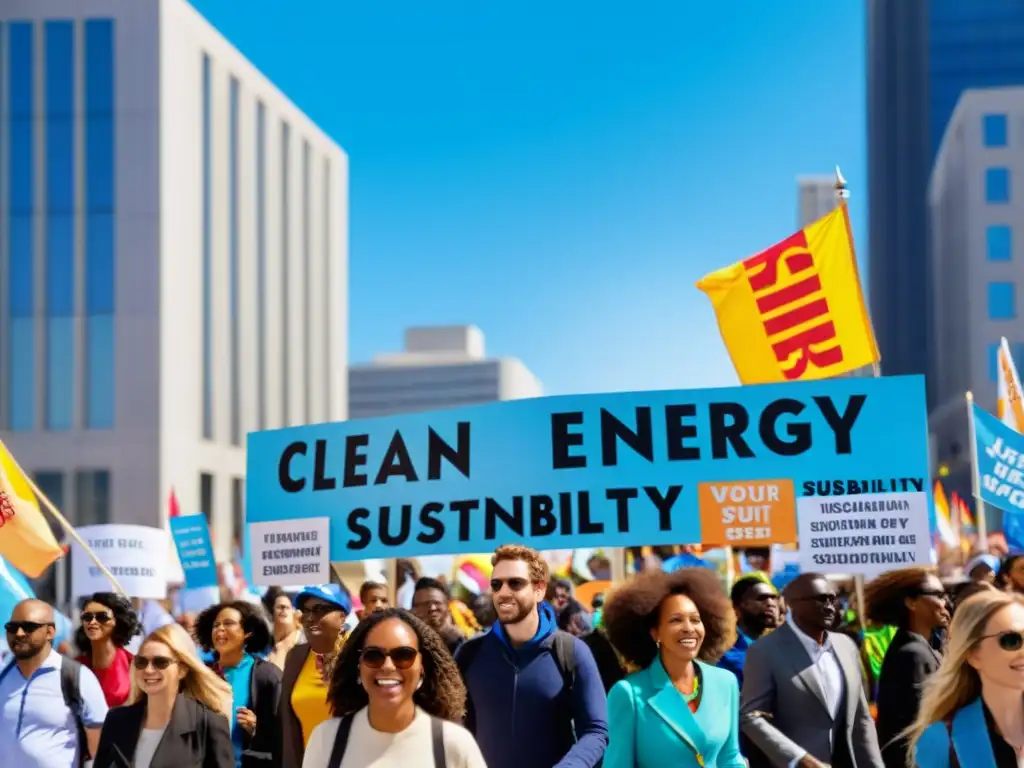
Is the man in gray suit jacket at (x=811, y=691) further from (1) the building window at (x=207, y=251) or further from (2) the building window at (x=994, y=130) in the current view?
(2) the building window at (x=994, y=130)

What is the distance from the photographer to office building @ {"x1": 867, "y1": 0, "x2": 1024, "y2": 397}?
11212 centimetres

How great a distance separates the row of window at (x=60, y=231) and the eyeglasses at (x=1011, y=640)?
146 feet

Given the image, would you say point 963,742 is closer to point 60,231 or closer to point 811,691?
point 811,691

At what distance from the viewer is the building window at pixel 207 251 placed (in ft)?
164

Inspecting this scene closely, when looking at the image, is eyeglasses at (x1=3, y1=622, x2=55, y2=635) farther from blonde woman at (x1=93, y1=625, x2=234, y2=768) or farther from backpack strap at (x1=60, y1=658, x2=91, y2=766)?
blonde woman at (x1=93, y1=625, x2=234, y2=768)

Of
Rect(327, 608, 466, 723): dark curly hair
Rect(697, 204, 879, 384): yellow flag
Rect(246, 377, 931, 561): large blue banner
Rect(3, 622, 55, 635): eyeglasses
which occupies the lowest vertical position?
Rect(327, 608, 466, 723): dark curly hair

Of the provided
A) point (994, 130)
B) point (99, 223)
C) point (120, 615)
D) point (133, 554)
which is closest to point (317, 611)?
point (120, 615)

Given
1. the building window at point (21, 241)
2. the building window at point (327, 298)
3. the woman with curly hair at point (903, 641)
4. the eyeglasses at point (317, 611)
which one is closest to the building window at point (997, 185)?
the building window at point (327, 298)

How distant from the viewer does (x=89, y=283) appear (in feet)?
153

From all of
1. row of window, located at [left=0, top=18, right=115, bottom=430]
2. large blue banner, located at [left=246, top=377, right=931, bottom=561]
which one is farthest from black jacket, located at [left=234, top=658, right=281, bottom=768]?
row of window, located at [left=0, top=18, right=115, bottom=430]

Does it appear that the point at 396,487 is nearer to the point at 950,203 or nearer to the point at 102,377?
the point at 102,377

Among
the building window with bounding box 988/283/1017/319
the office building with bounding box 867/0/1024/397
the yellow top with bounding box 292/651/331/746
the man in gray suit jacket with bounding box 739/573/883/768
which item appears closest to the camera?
the man in gray suit jacket with bounding box 739/573/883/768

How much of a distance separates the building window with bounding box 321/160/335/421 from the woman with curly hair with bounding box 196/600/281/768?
56800mm

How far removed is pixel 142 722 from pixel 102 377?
138ft
